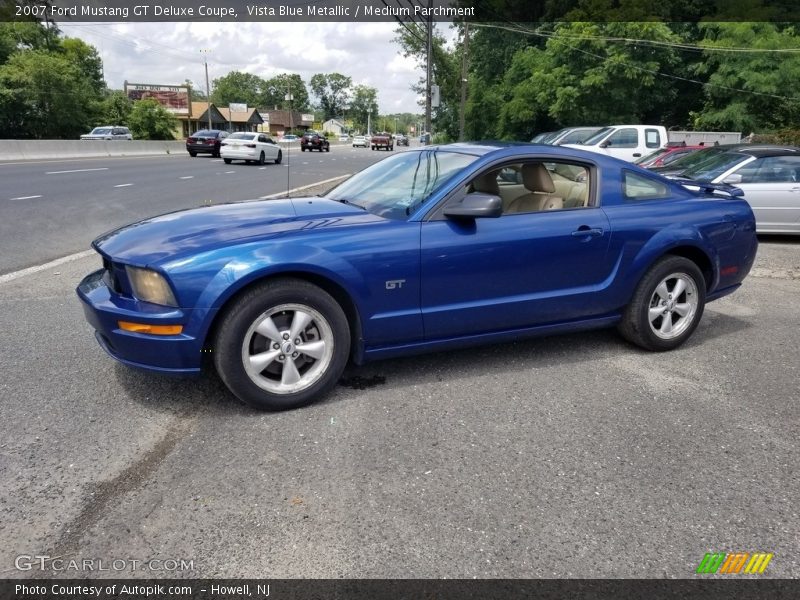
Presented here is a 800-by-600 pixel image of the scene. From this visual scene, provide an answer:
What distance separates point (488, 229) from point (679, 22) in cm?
3643

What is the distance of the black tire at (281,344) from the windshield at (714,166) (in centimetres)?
793

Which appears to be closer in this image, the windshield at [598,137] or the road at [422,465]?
the road at [422,465]

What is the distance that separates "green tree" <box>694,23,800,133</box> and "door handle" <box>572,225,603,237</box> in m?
28.3

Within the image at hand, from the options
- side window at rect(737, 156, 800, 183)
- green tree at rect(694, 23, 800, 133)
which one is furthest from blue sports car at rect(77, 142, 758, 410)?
green tree at rect(694, 23, 800, 133)

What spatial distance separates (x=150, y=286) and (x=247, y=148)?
83.8 feet

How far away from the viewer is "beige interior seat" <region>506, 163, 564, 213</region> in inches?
172

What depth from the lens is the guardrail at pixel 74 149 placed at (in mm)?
23797

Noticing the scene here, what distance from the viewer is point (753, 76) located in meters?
27.1

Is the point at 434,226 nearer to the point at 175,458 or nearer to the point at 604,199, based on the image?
the point at 604,199

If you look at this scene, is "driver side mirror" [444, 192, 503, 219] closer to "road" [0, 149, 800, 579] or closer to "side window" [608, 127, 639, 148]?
"road" [0, 149, 800, 579]

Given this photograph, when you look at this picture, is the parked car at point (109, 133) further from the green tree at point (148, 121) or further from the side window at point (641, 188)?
the side window at point (641, 188)

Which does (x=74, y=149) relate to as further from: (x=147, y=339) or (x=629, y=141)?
(x=147, y=339)

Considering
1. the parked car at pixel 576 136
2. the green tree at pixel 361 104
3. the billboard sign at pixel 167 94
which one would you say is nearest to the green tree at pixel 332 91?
the green tree at pixel 361 104

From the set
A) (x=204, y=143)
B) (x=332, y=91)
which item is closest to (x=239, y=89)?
(x=332, y=91)
